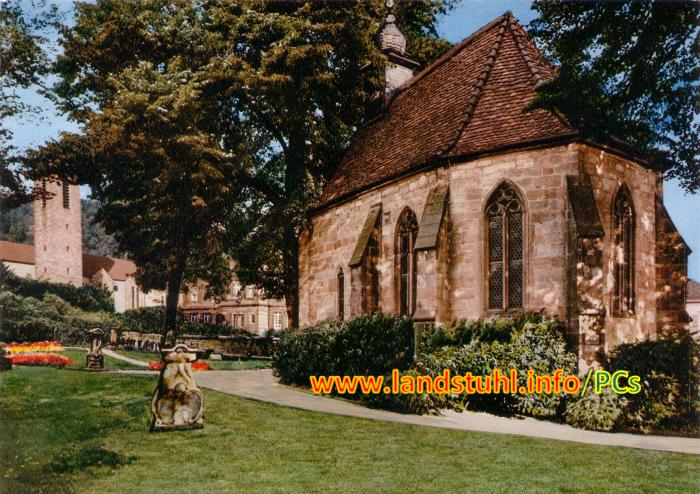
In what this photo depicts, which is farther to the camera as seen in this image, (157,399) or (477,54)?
(477,54)

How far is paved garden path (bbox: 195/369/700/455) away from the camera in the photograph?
31.5ft

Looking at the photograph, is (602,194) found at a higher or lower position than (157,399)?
higher

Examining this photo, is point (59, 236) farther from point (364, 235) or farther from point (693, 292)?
point (693, 292)

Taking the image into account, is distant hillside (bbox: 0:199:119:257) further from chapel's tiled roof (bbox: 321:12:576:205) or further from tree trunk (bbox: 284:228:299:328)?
chapel's tiled roof (bbox: 321:12:576:205)

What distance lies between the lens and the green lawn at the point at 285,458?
6.67 m

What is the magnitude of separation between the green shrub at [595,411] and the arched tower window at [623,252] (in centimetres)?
284

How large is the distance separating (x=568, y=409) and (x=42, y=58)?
1268 centimetres

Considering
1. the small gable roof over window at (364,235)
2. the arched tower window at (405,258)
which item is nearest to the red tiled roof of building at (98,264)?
the small gable roof over window at (364,235)

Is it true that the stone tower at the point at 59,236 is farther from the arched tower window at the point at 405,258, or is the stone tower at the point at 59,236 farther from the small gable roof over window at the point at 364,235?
the arched tower window at the point at 405,258

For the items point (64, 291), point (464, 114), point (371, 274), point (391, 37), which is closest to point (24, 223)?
point (64, 291)

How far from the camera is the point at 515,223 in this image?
13.6 meters

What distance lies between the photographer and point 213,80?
57.9 feet

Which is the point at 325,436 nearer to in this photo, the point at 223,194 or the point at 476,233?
the point at 476,233

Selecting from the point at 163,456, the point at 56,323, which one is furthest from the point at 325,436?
the point at 56,323
